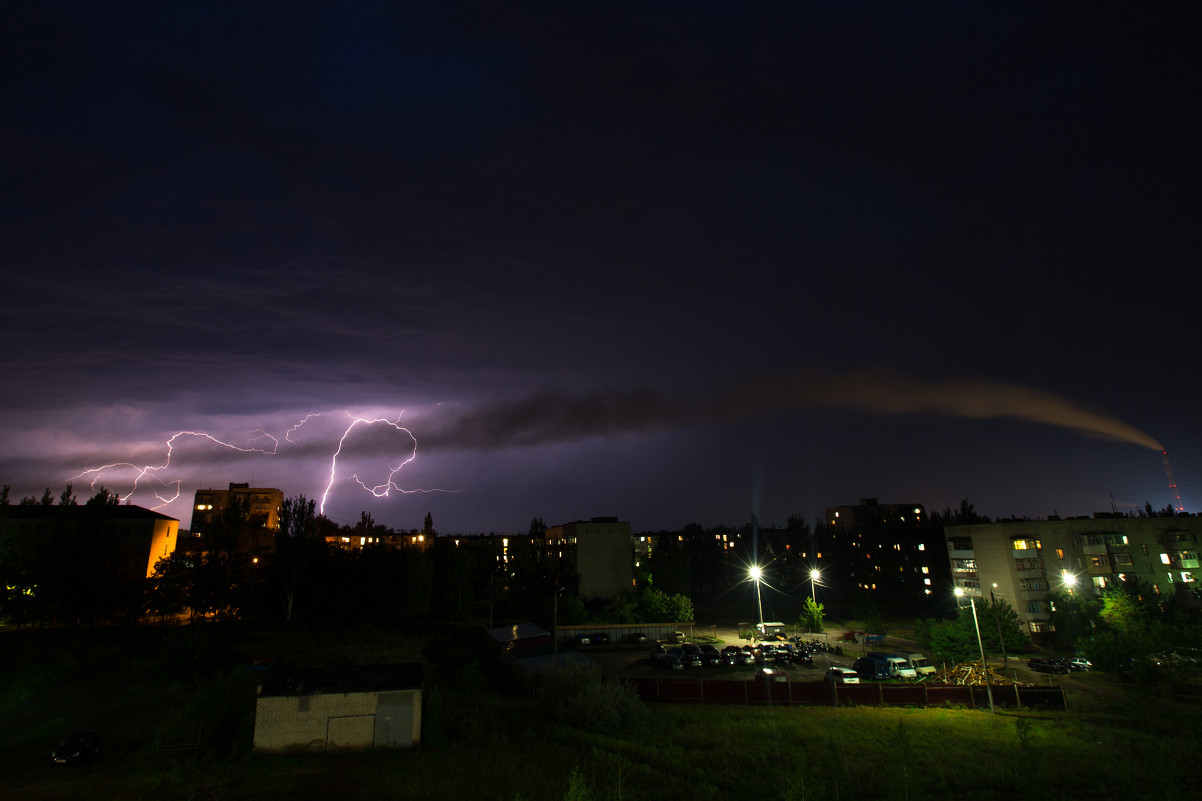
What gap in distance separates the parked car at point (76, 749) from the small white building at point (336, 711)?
20.5 ft

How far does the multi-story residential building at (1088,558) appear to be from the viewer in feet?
202

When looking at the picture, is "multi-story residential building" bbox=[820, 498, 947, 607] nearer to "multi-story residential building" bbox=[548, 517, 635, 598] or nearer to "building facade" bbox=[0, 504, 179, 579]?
"multi-story residential building" bbox=[548, 517, 635, 598]

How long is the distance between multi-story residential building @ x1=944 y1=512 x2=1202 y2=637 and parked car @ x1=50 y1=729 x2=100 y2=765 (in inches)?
2839

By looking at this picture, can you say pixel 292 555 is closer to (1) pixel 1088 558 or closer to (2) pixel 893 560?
(1) pixel 1088 558

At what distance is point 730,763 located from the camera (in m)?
22.8

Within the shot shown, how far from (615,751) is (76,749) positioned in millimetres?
22063

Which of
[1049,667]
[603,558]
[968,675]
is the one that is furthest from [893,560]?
[968,675]

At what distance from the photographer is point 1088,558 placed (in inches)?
2463

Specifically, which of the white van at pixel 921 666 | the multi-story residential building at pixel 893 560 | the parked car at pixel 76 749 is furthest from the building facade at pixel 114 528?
the multi-story residential building at pixel 893 560

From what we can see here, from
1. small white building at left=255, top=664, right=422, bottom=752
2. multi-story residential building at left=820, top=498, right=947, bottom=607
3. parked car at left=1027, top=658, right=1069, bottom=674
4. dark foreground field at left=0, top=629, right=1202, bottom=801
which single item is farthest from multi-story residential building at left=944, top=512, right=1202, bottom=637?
small white building at left=255, top=664, right=422, bottom=752

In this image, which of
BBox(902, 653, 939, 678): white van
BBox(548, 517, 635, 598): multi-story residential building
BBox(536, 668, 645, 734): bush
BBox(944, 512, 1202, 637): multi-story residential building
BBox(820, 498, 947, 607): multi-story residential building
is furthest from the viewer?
BBox(820, 498, 947, 607): multi-story residential building

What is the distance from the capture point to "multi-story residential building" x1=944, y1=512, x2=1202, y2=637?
2430 inches

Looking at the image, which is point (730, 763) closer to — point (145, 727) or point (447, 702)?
point (447, 702)

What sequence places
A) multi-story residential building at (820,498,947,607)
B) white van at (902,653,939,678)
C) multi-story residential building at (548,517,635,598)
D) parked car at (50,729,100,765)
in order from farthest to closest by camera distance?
multi-story residential building at (820,498,947,607)
multi-story residential building at (548,517,635,598)
white van at (902,653,939,678)
parked car at (50,729,100,765)
